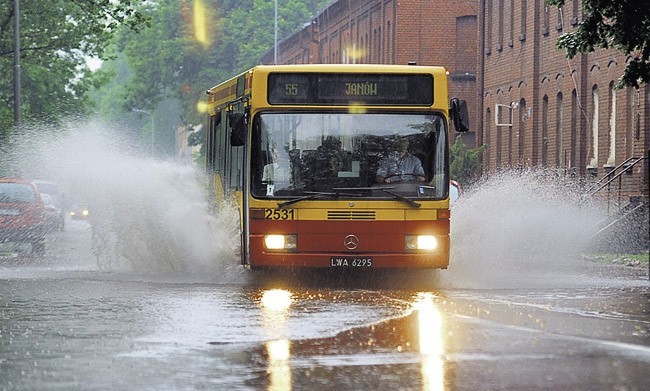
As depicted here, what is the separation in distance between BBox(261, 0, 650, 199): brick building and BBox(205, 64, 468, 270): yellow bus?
1563 cm

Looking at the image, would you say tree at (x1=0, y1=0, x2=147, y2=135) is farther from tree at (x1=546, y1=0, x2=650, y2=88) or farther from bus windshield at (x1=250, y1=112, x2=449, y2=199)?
bus windshield at (x1=250, y1=112, x2=449, y2=199)

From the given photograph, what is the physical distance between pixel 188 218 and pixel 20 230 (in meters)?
9.51

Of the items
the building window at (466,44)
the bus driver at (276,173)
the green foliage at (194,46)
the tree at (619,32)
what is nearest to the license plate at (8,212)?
the tree at (619,32)

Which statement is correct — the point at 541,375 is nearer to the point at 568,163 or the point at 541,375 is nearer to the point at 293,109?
the point at 293,109

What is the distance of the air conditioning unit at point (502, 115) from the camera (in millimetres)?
47375

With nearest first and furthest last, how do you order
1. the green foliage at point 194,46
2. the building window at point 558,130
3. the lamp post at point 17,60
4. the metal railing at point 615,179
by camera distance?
1. the metal railing at point 615,179
2. the building window at point 558,130
3. the lamp post at point 17,60
4. the green foliage at point 194,46

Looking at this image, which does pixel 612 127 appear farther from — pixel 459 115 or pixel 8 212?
pixel 459 115

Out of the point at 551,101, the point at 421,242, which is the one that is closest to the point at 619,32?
the point at 421,242

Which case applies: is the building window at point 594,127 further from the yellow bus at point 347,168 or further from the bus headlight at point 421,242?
the bus headlight at point 421,242

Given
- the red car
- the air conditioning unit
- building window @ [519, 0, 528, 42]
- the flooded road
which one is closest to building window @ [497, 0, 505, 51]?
the air conditioning unit

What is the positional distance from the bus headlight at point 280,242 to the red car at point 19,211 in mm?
12506

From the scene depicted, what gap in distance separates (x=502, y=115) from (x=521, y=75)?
2.88 metres

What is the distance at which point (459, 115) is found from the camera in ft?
57.5

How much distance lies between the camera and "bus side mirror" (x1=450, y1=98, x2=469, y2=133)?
17469mm
